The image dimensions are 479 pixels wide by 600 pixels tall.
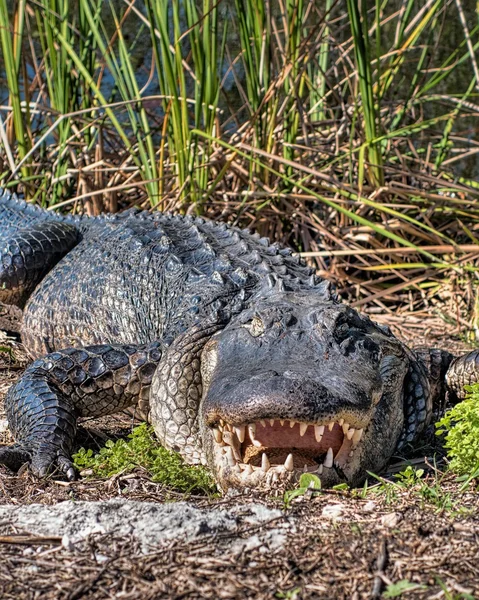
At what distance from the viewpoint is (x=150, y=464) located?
12.3ft

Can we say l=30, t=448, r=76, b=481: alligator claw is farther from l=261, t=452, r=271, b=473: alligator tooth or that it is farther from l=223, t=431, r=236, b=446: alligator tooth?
l=261, t=452, r=271, b=473: alligator tooth

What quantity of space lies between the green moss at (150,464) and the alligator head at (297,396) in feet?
0.39

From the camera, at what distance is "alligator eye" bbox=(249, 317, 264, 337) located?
368 cm

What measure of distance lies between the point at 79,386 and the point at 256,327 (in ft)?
3.49

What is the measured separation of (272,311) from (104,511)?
1251 millimetres

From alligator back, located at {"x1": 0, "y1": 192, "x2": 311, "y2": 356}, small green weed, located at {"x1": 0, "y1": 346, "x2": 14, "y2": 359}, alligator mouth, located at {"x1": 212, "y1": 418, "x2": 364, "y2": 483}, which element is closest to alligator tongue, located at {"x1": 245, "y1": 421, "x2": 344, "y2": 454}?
alligator mouth, located at {"x1": 212, "y1": 418, "x2": 364, "y2": 483}

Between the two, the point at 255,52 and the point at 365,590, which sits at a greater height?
the point at 255,52

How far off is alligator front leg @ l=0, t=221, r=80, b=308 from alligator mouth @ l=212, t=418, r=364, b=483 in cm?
266

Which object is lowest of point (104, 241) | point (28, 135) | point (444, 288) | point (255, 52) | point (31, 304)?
point (444, 288)

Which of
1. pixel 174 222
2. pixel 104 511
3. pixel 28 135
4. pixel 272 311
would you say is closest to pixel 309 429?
A: pixel 272 311

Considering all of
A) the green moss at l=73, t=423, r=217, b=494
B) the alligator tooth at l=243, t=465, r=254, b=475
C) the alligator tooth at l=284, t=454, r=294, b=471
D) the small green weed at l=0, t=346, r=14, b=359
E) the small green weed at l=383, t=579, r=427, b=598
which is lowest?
the small green weed at l=0, t=346, r=14, b=359

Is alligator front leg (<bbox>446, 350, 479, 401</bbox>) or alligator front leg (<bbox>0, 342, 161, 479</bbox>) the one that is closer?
alligator front leg (<bbox>0, 342, 161, 479</bbox>)

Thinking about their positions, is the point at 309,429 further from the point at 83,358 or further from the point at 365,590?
the point at 83,358

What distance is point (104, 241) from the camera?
541 cm
